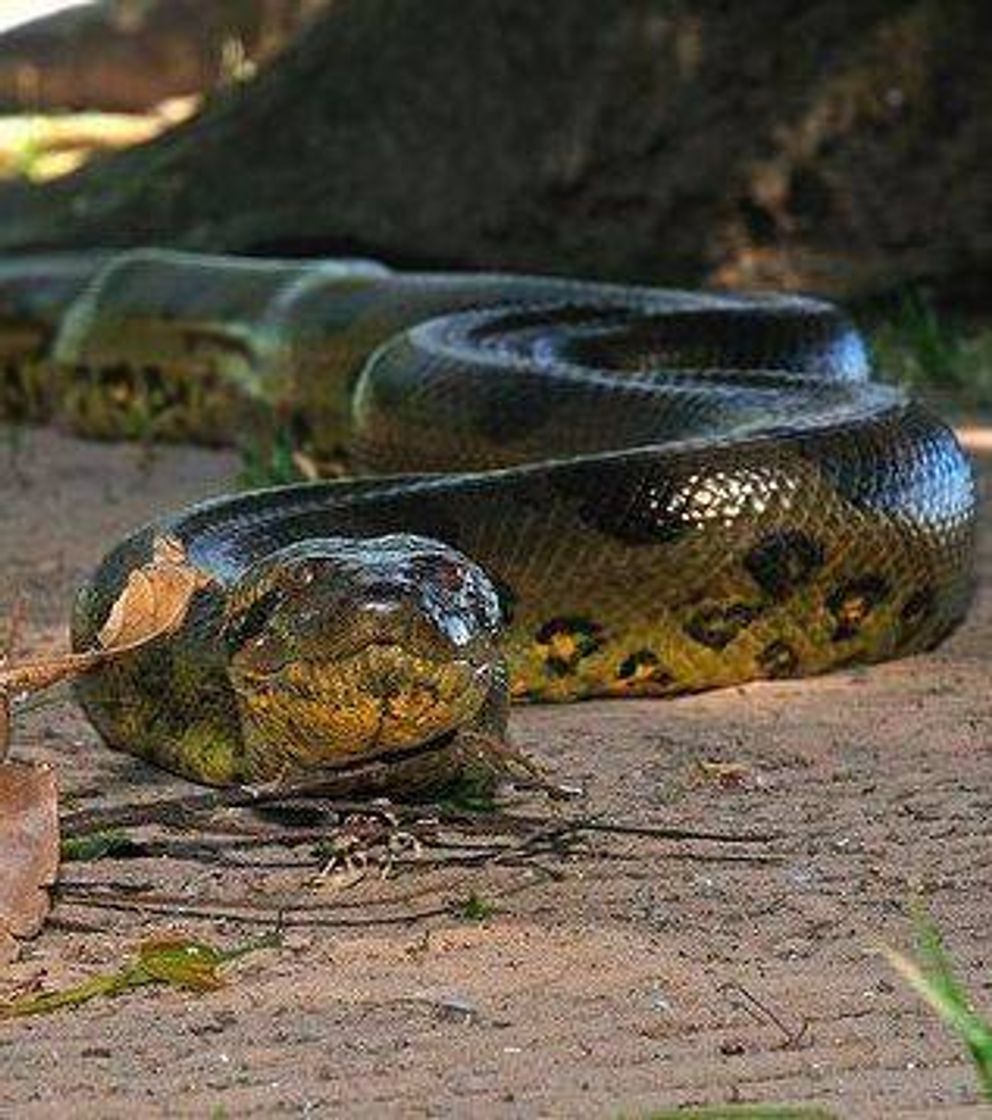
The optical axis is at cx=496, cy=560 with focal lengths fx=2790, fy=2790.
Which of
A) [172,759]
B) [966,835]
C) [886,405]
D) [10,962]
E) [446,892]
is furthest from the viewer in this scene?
[886,405]

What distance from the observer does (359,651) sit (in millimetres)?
4215

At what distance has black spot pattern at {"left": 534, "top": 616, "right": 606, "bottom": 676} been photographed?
5.64 m

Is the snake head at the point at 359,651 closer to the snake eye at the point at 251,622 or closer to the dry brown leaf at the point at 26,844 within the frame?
the snake eye at the point at 251,622

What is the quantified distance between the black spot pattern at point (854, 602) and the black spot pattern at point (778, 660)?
0.11 m

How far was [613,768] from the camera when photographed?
16.4 ft

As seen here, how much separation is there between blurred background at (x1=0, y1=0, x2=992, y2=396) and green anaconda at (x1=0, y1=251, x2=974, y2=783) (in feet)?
8.58

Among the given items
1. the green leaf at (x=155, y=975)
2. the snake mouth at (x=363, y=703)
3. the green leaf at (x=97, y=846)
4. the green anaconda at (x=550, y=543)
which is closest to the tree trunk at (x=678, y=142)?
the green anaconda at (x=550, y=543)

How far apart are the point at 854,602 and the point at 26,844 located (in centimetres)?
261

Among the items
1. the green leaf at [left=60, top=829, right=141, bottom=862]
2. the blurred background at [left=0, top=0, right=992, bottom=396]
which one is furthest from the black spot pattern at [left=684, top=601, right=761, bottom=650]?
the blurred background at [left=0, top=0, right=992, bottom=396]

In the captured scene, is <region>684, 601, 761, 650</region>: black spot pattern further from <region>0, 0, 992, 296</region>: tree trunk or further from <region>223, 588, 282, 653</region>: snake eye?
<region>0, 0, 992, 296</region>: tree trunk

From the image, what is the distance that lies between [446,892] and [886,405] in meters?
2.57

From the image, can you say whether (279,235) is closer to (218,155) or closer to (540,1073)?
(218,155)

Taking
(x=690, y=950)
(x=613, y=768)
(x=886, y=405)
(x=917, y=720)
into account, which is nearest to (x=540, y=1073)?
(x=690, y=950)

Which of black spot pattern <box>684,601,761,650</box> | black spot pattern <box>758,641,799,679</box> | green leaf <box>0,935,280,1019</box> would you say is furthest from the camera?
black spot pattern <box>758,641,799,679</box>
